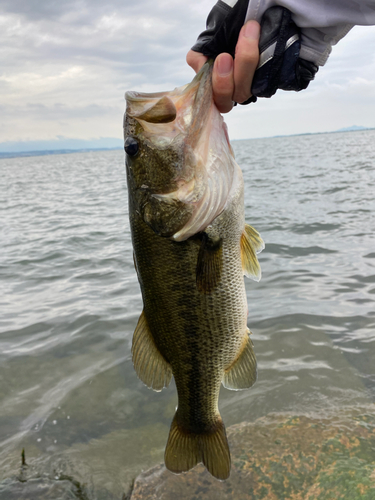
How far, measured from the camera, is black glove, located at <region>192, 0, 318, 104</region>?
75.3 inches

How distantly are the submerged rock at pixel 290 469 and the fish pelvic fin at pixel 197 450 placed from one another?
0.52m

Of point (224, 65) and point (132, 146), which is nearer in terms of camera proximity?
point (224, 65)

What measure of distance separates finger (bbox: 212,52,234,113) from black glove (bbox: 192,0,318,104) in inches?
5.1

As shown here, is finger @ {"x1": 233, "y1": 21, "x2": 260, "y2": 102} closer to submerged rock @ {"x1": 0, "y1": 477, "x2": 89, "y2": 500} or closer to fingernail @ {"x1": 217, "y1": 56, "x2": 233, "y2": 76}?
fingernail @ {"x1": 217, "y1": 56, "x2": 233, "y2": 76}

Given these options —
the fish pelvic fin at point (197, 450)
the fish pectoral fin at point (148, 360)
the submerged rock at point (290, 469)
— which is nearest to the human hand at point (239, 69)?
the fish pectoral fin at point (148, 360)

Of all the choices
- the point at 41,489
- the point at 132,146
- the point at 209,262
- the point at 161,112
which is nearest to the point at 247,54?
the point at 161,112

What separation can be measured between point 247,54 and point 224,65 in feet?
0.38

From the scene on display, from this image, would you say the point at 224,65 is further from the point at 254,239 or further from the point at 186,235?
the point at 254,239

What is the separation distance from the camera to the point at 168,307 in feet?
7.38

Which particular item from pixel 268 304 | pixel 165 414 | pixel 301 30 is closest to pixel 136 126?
pixel 301 30

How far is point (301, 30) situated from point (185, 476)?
3.02 metres

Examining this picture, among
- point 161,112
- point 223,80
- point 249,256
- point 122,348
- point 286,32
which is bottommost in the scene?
point 122,348

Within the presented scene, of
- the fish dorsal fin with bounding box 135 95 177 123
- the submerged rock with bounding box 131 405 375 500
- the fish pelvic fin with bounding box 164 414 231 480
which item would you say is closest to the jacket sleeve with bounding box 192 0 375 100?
the fish dorsal fin with bounding box 135 95 177 123

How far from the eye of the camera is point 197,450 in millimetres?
2574
